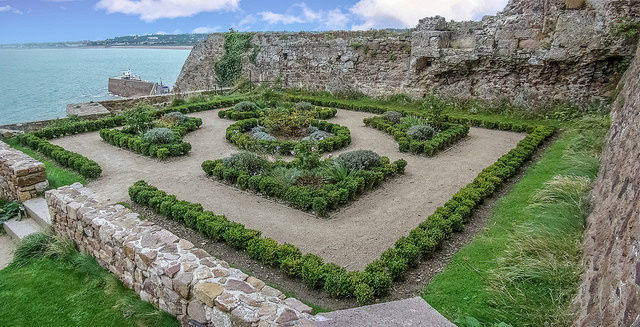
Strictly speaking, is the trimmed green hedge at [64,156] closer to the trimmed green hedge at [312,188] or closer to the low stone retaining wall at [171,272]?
the trimmed green hedge at [312,188]

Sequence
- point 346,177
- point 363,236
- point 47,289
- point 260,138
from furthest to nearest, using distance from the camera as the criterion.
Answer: point 260,138
point 346,177
point 363,236
point 47,289

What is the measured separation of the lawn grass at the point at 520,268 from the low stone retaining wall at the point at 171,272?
6.70ft

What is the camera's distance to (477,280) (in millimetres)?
5203

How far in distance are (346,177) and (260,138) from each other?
440 cm

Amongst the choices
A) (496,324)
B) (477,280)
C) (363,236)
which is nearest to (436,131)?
(363,236)

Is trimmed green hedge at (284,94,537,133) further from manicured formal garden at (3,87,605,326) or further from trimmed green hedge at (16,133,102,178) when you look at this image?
trimmed green hedge at (16,133,102,178)

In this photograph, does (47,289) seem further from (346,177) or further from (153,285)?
(346,177)

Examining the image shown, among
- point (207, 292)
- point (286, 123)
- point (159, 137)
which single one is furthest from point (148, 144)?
point (207, 292)

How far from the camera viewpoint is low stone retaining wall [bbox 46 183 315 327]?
3986 mm

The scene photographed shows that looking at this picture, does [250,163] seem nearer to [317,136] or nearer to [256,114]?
[317,136]

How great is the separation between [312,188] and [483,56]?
10.6 meters

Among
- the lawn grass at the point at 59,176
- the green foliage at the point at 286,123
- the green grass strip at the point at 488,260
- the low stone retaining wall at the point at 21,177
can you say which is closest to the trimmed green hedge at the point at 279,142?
the green foliage at the point at 286,123

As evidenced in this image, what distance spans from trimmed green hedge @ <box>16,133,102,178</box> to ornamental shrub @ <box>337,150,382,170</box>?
593cm

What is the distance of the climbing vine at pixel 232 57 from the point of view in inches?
910
